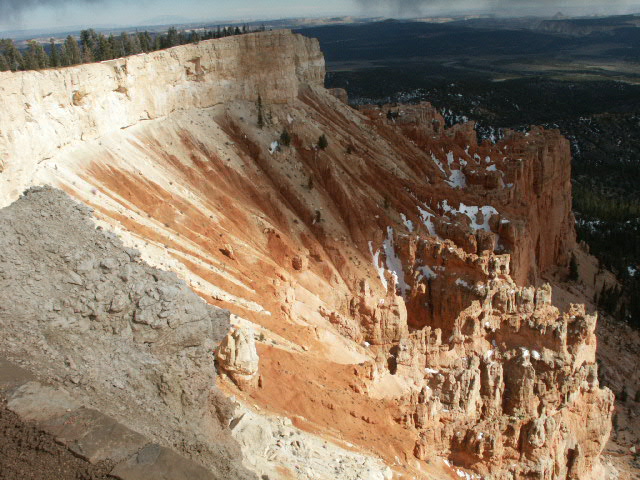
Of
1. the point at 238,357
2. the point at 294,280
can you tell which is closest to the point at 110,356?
the point at 238,357

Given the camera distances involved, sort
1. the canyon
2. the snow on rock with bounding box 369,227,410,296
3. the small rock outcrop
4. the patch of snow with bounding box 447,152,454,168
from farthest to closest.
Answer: the patch of snow with bounding box 447,152,454,168 < the snow on rock with bounding box 369,227,410,296 < the small rock outcrop < the canyon

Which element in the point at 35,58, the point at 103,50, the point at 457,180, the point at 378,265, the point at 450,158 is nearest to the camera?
the point at 35,58

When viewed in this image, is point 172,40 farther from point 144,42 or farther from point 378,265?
point 378,265

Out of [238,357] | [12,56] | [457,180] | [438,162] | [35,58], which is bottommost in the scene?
[457,180]

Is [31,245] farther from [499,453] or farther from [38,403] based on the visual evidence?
[499,453]

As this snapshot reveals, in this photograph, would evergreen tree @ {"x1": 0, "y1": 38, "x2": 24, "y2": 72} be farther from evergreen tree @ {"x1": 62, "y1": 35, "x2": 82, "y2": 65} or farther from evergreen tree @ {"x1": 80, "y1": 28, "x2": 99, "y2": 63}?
evergreen tree @ {"x1": 80, "y1": 28, "x2": 99, "y2": 63}

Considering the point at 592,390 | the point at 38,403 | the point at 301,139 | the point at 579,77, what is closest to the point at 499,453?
the point at 592,390

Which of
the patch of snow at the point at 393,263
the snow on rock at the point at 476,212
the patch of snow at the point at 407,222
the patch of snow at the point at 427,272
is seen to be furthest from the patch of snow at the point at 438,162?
the patch of snow at the point at 427,272

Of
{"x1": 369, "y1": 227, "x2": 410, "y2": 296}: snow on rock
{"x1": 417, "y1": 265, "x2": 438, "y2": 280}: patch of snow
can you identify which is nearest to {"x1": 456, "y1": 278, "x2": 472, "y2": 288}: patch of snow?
{"x1": 417, "y1": 265, "x2": 438, "y2": 280}: patch of snow

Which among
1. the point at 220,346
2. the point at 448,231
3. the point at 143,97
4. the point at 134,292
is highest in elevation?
the point at 143,97
